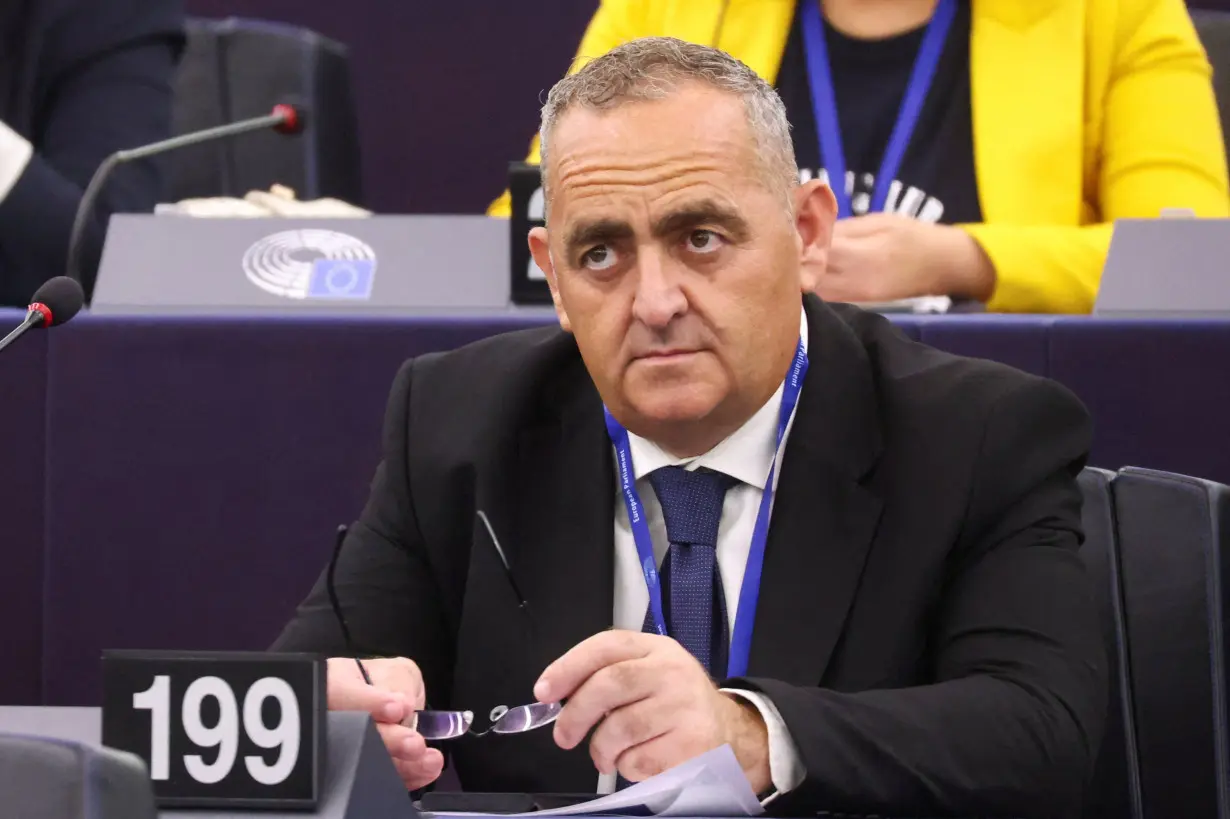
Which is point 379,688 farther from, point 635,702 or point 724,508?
point 724,508

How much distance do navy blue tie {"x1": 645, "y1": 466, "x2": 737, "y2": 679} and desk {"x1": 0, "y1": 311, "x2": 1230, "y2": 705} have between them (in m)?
0.72

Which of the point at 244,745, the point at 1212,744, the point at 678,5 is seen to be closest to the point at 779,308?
the point at 1212,744

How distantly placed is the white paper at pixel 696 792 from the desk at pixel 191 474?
1275 millimetres

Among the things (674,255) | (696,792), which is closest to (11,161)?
(674,255)

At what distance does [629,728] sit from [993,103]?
180 centimetres

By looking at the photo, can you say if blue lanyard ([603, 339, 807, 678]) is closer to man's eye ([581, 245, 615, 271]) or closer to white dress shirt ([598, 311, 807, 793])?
white dress shirt ([598, 311, 807, 793])

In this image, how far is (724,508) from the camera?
1652mm

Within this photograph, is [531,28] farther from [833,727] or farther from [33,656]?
[833,727]

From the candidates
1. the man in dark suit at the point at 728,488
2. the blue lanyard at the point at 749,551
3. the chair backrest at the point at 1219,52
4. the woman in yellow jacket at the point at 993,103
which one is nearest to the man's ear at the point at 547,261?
the man in dark suit at the point at 728,488

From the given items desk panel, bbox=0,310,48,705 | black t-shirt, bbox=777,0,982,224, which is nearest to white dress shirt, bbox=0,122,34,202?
desk panel, bbox=0,310,48,705

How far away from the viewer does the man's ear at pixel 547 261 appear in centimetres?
172

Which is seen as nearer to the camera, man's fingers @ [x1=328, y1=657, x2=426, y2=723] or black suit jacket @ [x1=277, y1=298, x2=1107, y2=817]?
man's fingers @ [x1=328, y1=657, x2=426, y2=723]

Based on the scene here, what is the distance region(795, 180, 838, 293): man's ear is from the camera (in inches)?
67.6

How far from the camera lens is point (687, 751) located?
1.26 m
